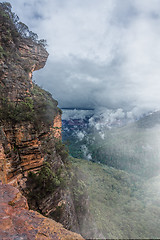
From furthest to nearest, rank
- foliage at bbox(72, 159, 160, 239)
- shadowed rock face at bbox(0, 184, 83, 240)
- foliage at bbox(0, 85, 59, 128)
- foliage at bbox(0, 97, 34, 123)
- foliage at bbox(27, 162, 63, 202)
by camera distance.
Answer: foliage at bbox(72, 159, 160, 239) < foliage at bbox(27, 162, 63, 202) < foliage at bbox(0, 85, 59, 128) < foliage at bbox(0, 97, 34, 123) < shadowed rock face at bbox(0, 184, 83, 240)

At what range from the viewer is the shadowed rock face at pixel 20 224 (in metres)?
3.70

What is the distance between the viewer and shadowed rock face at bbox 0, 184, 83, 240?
12.1 ft

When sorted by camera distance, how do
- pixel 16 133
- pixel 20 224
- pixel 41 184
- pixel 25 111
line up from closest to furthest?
pixel 20 224, pixel 16 133, pixel 41 184, pixel 25 111

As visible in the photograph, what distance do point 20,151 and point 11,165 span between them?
1.77 metres

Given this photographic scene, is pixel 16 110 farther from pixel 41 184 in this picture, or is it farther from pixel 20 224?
pixel 20 224

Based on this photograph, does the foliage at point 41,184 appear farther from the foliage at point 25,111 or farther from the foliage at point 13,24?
the foliage at point 13,24

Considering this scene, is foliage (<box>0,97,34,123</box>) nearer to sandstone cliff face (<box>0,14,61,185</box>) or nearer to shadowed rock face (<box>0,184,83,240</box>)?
sandstone cliff face (<box>0,14,61,185</box>)

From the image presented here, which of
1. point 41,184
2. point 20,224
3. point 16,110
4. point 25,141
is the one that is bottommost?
point 41,184

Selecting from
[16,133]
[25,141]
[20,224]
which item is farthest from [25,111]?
[20,224]

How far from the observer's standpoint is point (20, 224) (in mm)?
4105

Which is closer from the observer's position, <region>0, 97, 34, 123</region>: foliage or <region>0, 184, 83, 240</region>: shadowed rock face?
<region>0, 184, 83, 240</region>: shadowed rock face

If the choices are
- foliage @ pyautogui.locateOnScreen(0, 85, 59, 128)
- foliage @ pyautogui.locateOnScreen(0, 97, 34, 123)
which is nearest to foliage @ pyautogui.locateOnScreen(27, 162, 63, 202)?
foliage @ pyautogui.locateOnScreen(0, 85, 59, 128)

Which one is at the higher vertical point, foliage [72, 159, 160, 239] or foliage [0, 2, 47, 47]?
foliage [0, 2, 47, 47]

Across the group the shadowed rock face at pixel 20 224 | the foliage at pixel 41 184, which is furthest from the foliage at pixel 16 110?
the shadowed rock face at pixel 20 224
